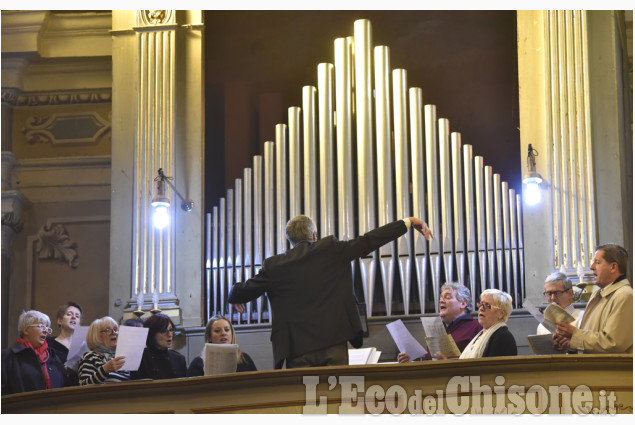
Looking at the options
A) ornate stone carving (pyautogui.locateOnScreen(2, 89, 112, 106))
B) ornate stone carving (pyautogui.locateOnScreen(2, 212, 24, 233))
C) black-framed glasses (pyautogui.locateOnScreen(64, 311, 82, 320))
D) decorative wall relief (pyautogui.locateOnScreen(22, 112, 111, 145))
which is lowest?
black-framed glasses (pyautogui.locateOnScreen(64, 311, 82, 320))

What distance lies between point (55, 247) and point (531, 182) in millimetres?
3383

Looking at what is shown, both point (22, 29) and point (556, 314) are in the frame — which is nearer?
point (556, 314)

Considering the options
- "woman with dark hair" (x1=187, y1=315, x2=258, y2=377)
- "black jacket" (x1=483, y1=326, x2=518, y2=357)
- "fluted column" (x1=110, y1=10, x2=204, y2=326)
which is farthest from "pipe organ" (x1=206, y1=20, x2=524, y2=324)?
"black jacket" (x1=483, y1=326, x2=518, y2=357)

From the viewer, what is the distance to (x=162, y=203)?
7684mm

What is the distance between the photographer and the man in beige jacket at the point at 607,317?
5152 millimetres

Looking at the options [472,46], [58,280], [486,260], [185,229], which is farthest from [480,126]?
[58,280]

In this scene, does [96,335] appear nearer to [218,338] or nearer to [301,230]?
[218,338]

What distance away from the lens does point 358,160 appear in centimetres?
782

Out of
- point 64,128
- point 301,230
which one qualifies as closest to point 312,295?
point 301,230

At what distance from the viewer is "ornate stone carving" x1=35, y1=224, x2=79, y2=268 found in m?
8.61

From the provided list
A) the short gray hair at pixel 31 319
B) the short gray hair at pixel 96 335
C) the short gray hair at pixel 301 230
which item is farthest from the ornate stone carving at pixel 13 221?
the short gray hair at pixel 301 230

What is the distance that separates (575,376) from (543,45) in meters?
3.22

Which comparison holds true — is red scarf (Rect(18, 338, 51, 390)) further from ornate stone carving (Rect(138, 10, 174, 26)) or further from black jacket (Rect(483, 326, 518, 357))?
ornate stone carving (Rect(138, 10, 174, 26))

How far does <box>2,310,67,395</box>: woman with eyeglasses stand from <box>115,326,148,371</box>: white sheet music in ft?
1.70
